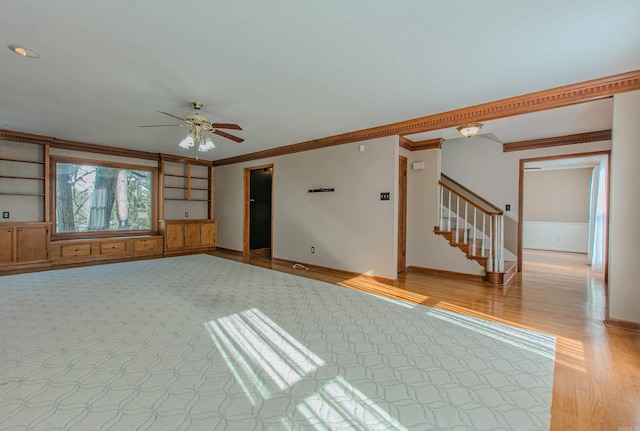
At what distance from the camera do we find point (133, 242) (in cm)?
668

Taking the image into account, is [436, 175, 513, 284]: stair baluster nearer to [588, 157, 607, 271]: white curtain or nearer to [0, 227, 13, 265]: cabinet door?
[588, 157, 607, 271]: white curtain

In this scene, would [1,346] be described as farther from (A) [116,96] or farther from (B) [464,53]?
(B) [464,53]

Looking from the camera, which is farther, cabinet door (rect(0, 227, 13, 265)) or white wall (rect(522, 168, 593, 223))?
white wall (rect(522, 168, 593, 223))

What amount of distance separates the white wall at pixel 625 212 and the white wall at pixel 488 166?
2.55 meters

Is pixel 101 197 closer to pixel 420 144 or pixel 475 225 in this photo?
pixel 420 144

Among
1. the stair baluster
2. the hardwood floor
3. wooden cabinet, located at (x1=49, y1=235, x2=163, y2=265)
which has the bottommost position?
the hardwood floor

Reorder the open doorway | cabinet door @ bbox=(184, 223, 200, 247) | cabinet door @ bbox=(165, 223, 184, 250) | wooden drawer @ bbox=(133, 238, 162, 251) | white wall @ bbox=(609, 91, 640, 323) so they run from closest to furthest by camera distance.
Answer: white wall @ bbox=(609, 91, 640, 323), wooden drawer @ bbox=(133, 238, 162, 251), the open doorway, cabinet door @ bbox=(165, 223, 184, 250), cabinet door @ bbox=(184, 223, 200, 247)

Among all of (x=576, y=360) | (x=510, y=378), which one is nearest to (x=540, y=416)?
(x=510, y=378)

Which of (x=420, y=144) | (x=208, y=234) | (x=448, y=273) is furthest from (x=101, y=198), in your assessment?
(x=448, y=273)

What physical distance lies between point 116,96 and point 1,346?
2810 millimetres

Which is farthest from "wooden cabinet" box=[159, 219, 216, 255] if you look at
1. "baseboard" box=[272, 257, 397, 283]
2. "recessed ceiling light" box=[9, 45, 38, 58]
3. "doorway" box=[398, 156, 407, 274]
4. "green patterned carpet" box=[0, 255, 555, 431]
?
"doorway" box=[398, 156, 407, 274]

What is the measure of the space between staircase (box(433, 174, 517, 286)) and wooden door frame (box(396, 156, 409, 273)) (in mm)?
585

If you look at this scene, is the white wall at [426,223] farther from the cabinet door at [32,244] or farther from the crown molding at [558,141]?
the cabinet door at [32,244]

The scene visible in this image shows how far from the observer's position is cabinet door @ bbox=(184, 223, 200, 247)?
754 cm
